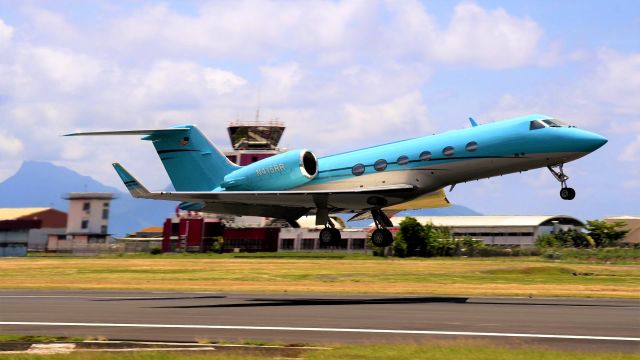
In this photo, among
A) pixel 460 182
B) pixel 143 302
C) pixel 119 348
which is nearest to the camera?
pixel 119 348

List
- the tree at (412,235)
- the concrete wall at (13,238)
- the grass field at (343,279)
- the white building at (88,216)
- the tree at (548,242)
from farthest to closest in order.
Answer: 1. the white building at (88,216)
2. the concrete wall at (13,238)
3. the tree at (548,242)
4. the tree at (412,235)
5. the grass field at (343,279)

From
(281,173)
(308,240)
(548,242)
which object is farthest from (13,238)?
(281,173)

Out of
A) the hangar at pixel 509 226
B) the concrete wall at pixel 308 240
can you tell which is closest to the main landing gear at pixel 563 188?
the concrete wall at pixel 308 240

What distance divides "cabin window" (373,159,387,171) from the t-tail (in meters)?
7.07

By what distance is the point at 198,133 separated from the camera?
36.0m

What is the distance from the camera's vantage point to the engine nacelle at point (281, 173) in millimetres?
32438

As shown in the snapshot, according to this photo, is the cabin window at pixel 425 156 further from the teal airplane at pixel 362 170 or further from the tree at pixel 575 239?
the tree at pixel 575 239

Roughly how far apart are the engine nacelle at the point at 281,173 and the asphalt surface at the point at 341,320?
6532 millimetres

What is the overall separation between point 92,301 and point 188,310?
5.23 m

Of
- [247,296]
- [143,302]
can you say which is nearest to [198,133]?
[247,296]

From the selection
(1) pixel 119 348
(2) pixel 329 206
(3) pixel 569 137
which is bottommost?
(1) pixel 119 348

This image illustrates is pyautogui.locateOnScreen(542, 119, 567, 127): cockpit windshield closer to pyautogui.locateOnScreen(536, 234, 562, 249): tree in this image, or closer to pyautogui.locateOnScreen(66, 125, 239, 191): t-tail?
pyautogui.locateOnScreen(66, 125, 239, 191): t-tail

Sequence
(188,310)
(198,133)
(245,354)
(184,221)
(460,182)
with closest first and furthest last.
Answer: (245,354), (188,310), (460,182), (198,133), (184,221)

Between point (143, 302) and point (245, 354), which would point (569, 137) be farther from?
point (245, 354)
